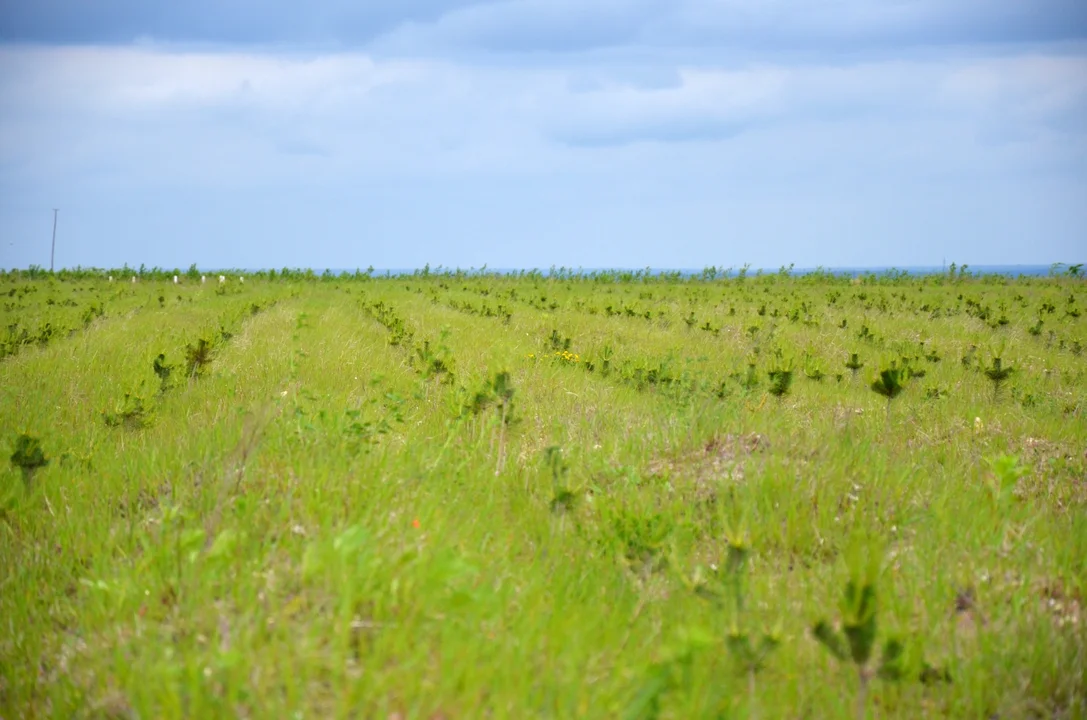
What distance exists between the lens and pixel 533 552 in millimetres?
3207

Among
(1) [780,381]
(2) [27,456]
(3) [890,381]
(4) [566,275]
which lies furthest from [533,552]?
(4) [566,275]

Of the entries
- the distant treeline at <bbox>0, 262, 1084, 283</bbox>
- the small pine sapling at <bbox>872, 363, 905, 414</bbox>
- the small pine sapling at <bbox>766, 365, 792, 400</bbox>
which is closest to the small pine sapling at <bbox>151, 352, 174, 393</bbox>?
the small pine sapling at <bbox>766, 365, 792, 400</bbox>

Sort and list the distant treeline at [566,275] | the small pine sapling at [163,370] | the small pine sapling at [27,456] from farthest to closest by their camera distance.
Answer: the distant treeline at [566,275] < the small pine sapling at [163,370] < the small pine sapling at [27,456]

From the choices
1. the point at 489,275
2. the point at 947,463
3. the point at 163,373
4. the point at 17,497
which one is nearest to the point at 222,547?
the point at 17,497

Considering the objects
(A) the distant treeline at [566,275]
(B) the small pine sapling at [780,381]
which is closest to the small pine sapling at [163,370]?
(B) the small pine sapling at [780,381]

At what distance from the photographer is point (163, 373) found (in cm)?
643

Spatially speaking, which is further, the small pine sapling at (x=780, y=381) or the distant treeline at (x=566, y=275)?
the distant treeline at (x=566, y=275)

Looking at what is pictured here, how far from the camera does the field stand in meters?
2.04

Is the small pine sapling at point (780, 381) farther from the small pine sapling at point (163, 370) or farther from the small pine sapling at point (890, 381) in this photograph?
the small pine sapling at point (163, 370)

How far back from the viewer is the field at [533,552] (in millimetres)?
2039

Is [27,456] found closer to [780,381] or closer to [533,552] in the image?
[533,552]

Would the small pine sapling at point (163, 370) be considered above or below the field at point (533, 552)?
above

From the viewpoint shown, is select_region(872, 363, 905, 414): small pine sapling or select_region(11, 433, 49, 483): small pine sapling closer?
select_region(11, 433, 49, 483): small pine sapling

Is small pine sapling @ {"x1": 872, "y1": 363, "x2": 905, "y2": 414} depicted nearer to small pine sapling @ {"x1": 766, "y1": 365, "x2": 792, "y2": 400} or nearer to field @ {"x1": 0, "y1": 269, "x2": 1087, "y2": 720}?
field @ {"x1": 0, "y1": 269, "x2": 1087, "y2": 720}
